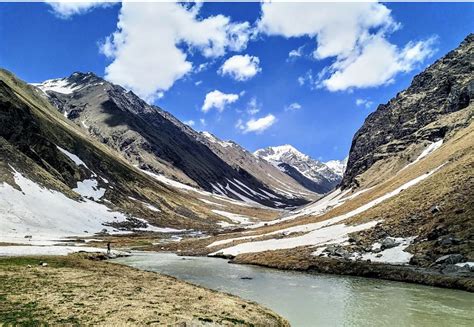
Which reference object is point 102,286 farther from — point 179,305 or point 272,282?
point 272,282

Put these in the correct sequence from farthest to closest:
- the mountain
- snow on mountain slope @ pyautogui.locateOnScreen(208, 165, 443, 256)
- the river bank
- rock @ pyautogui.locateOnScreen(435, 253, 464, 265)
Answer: snow on mountain slope @ pyautogui.locateOnScreen(208, 165, 443, 256)
the mountain
rock @ pyautogui.locateOnScreen(435, 253, 464, 265)
the river bank

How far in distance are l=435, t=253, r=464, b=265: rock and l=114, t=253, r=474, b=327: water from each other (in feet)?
17.3

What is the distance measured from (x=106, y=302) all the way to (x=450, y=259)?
1497 inches

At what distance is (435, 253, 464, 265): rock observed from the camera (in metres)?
45.1

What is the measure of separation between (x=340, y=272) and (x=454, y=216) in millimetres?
17038

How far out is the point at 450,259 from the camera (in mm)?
45719

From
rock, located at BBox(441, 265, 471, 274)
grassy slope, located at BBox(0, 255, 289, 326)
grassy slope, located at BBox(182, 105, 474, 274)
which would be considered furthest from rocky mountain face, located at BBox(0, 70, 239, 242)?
rock, located at BBox(441, 265, 471, 274)

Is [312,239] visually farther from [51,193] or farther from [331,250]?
[51,193]

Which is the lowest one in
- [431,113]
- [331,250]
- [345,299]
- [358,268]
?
[345,299]

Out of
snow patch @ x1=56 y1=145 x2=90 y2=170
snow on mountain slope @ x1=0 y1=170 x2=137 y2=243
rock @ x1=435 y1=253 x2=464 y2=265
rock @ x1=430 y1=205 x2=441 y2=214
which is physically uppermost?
snow patch @ x1=56 y1=145 x2=90 y2=170


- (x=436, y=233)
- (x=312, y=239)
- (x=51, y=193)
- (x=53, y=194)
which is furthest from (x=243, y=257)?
(x=53, y=194)

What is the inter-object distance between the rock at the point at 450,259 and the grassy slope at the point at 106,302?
87.7 feet

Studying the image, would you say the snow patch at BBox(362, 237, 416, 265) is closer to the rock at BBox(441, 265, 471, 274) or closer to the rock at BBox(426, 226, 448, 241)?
the rock at BBox(426, 226, 448, 241)

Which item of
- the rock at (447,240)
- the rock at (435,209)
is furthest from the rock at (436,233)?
the rock at (435,209)
